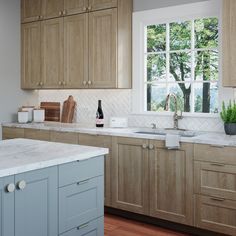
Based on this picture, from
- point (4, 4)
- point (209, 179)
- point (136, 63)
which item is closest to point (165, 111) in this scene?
point (136, 63)

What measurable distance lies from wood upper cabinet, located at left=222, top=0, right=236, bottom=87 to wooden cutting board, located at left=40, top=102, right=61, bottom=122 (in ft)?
8.42

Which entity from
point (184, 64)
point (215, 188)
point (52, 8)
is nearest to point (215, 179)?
point (215, 188)

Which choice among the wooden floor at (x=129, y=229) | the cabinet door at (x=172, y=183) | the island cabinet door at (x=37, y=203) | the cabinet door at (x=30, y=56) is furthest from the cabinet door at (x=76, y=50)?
the island cabinet door at (x=37, y=203)

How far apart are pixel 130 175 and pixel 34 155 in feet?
5.43

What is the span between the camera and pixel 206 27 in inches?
157

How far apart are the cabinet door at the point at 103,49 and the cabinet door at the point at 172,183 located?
1.15m

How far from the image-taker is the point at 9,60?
5.11m

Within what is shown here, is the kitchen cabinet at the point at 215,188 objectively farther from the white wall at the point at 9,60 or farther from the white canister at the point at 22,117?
the white wall at the point at 9,60

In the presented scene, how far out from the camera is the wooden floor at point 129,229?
3539mm

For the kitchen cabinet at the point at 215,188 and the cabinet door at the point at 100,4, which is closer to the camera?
the kitchen cabinet at the point at 215,188

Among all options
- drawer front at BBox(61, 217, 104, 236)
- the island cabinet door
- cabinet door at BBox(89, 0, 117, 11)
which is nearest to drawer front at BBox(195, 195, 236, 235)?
drawer front at BBox(61, 217, 104, 236)

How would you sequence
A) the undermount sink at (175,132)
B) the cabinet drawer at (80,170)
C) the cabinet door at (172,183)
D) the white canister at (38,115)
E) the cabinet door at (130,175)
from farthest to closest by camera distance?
the white canister at (38,115), the undermount sink at (175,132), the cabinet door at (130,175), the cabinet door at (172,183), the cabinet drawer at (80,170)

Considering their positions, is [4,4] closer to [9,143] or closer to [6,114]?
[6,114]

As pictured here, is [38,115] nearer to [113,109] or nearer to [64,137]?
[64,137]
